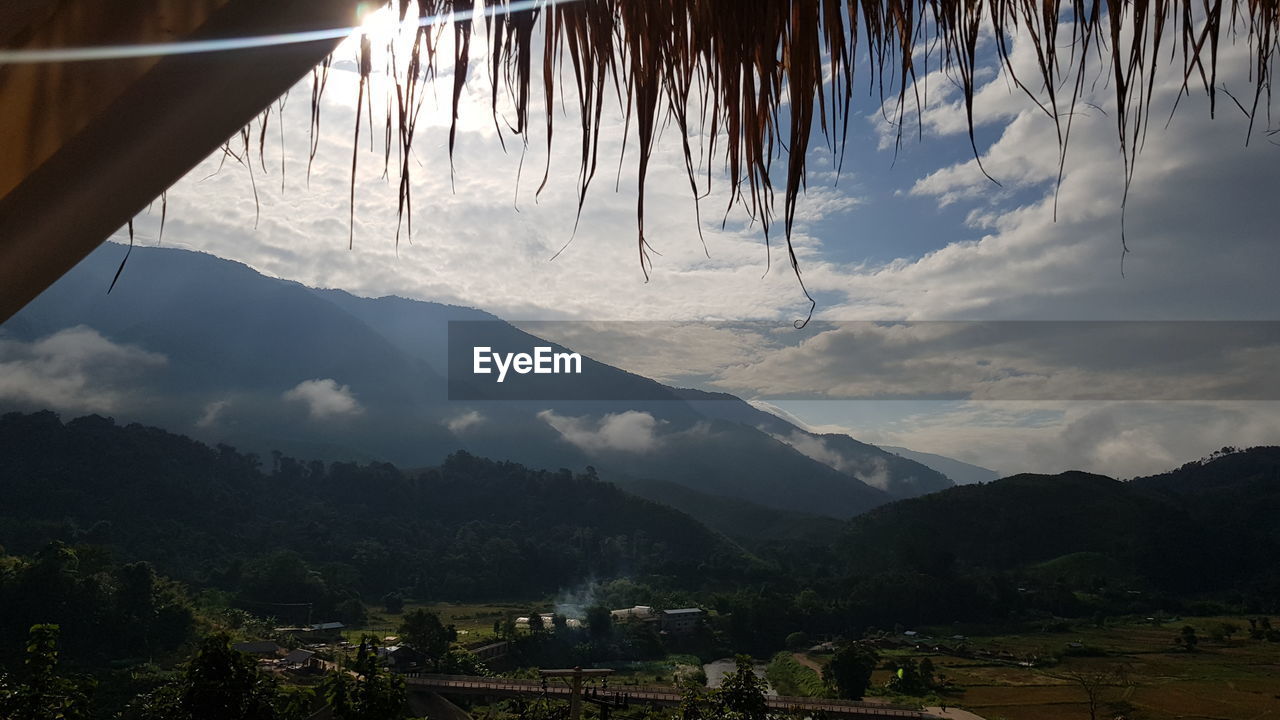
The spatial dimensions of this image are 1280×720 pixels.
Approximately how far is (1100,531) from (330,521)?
50614mm

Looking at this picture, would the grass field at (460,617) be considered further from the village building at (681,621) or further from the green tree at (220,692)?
the green tree at (220,692)

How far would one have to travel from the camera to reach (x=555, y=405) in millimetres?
106625

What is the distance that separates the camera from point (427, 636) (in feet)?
95.5

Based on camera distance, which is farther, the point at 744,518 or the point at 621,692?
the point at 744,518

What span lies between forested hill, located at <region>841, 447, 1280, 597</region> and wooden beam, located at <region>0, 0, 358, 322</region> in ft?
159

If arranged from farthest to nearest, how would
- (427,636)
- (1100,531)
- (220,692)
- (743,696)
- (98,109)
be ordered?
(1100,531) → (427,636) → (743,696) → (220,692) → (98,109)

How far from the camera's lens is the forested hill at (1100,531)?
44.2 meters

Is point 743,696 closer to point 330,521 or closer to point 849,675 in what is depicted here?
point 849,675

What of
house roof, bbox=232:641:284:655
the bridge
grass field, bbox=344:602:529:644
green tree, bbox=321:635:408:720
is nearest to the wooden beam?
green tree, bbox=321:635:408:720

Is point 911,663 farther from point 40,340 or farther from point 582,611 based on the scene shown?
point 40,340

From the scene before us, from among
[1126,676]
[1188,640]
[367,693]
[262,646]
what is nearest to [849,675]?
[1126,676]

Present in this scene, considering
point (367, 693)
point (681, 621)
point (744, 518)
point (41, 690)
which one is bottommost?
point (681, 621)

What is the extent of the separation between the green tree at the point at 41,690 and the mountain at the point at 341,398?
249 ft

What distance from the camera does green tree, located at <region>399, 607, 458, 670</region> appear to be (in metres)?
29.1
